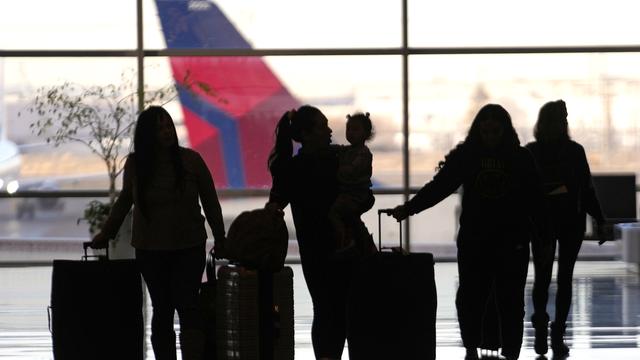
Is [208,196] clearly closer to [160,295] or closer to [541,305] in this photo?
[160,295]

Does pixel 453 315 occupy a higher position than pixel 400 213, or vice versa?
pixel 400 213

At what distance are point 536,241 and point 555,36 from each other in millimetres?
7130

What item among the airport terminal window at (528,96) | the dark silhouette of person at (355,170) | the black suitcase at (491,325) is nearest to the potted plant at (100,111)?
the airport terminal window at (528,96)

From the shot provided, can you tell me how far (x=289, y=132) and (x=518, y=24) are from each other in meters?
7.67

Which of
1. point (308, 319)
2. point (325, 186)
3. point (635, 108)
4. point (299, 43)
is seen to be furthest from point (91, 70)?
point (325, 186)

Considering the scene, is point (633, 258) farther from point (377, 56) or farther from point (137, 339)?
point (137, 339)

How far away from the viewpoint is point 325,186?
689 cm

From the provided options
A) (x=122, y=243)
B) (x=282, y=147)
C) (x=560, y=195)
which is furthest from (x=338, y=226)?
(x=122, y=243)

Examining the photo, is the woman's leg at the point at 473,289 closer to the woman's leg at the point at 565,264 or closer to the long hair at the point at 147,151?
the woman's leg at the point at 565,264

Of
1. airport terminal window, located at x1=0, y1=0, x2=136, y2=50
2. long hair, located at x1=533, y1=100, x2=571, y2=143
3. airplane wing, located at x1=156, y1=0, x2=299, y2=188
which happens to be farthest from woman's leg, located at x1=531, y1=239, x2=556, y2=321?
airport terminal window, located at x1=0, y1=0, x2=136, y2=50

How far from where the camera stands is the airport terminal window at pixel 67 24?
13.9 m

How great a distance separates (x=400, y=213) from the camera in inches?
274

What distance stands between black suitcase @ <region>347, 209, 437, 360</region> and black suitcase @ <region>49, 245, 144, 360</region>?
1144 millimetres

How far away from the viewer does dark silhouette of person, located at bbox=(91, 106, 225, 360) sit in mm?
6562
